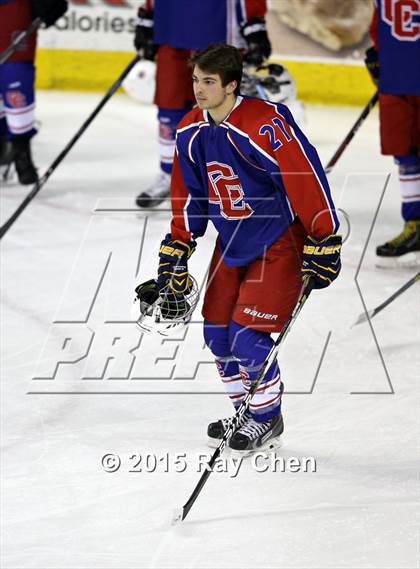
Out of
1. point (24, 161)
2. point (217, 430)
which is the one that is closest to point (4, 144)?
point (24, 161)

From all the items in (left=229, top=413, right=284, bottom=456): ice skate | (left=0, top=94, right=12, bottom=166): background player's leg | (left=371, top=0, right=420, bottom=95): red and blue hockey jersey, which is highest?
(left=371, top=0, right=420, bottom=95): red and blue hockey jersey

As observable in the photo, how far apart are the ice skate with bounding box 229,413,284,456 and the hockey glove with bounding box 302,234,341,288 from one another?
0.44 m

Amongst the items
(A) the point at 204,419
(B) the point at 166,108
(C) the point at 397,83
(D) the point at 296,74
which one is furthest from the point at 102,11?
(A) the point at 204,419

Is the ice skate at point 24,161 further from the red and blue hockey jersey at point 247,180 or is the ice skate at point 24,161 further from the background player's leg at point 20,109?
the red and blue hockey jersey at point 247,180

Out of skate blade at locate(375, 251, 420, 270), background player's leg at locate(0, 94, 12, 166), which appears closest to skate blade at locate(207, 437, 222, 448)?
skate blade at locate(375, 251, 420, 270)

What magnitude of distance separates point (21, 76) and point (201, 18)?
797 millimetres

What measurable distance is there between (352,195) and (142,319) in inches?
92.3

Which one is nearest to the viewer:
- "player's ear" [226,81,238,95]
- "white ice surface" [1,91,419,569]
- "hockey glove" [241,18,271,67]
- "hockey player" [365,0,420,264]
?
"white ice surface" [1,91,419,569]

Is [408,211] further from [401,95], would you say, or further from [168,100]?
[168,100]

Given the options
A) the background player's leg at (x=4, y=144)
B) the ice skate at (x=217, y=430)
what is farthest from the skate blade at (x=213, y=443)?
the background player's leg at (x=4, y=144)

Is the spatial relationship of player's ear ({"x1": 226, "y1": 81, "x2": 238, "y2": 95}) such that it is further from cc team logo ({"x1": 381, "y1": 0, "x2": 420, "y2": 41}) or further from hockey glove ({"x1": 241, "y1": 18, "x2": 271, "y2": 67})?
hockey glove ({"x1": 241, "y1": 18, "x2": 271, "y2": 67})

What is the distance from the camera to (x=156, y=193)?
4484 mm

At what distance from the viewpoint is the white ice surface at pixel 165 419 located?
226 cm

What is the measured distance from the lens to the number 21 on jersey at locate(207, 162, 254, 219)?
244cm
